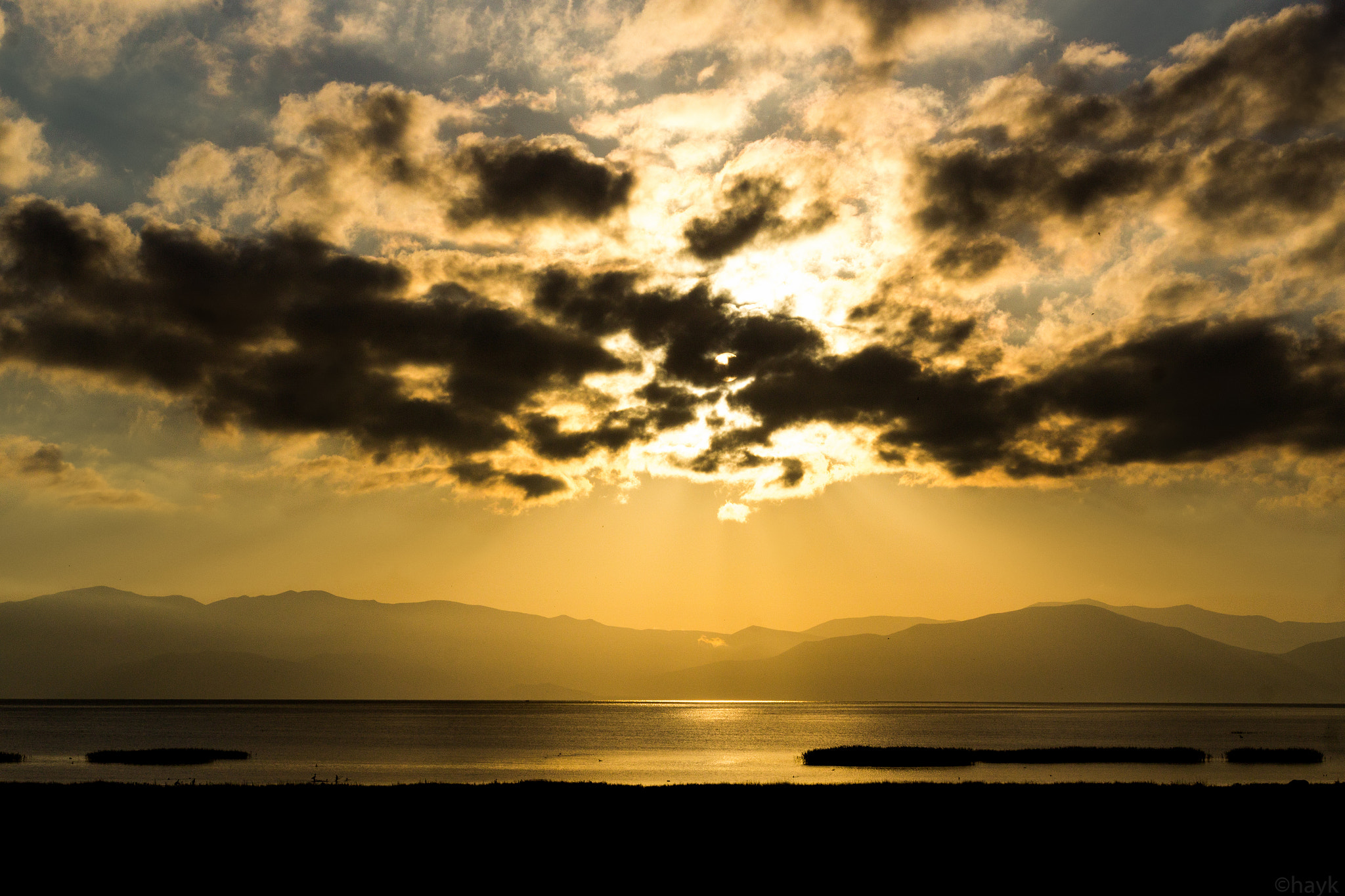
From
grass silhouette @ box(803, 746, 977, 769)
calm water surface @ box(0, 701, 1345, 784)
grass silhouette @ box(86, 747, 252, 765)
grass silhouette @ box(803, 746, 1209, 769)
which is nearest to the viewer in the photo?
calm water surface @ box(0, 701, 1345, 784)

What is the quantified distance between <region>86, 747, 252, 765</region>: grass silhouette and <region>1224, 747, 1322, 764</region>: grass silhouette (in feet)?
372

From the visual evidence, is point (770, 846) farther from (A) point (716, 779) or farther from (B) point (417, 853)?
(A) point (716, 779)

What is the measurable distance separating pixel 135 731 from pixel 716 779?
147757 millimetres

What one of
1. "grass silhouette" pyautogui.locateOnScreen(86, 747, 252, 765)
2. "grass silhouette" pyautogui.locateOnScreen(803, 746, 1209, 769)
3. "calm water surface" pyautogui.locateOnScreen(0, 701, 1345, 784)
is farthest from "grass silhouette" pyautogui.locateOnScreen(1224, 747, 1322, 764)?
"grass silhouette" pyautogui.locateOnScreen(86, 747, 252, 765)

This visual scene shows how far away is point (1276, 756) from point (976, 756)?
117 ft

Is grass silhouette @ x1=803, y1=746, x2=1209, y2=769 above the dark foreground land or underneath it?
underneath

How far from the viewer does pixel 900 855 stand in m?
32.4

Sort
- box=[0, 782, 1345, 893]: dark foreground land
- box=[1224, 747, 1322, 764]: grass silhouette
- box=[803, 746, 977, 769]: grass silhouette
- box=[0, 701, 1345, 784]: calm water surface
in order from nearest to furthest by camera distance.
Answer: box=[0, 782, 1345, 893]: dark foreground land
box=[0, 701, 1345, 784]: calm water surface
box=[803, 746, 977, 769]: grass silhouette
box=[1224, 747, 1322, 764]: grass silhouette

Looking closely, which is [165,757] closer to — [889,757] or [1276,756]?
[889,757]

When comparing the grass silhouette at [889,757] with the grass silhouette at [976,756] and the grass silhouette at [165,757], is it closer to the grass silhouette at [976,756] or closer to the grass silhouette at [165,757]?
the grass silhouette at [976,756]

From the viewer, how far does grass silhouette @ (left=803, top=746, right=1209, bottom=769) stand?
91188mm

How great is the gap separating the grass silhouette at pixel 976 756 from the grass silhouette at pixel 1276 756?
416 cm

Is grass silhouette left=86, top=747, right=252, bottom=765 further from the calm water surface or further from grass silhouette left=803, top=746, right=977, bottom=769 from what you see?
grass silhouette left=803, top=746, right=977, bottom=769

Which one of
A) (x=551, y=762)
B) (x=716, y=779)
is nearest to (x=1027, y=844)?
(x=716, y=779)
